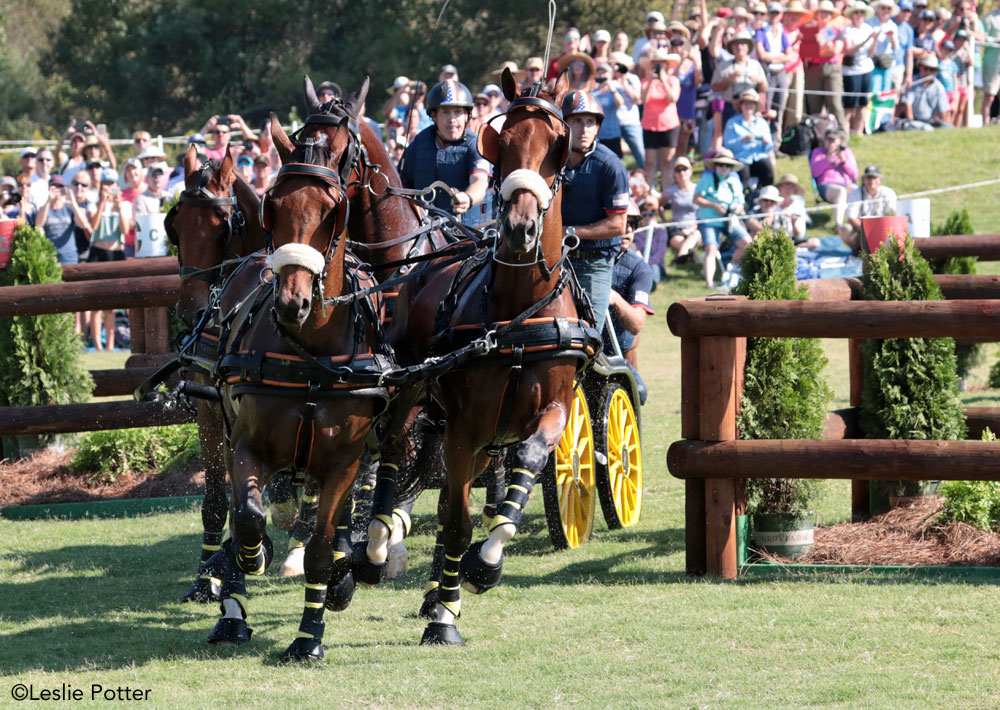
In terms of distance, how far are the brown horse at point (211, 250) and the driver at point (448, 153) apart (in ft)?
4.18

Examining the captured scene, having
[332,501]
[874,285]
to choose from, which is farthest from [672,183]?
[332,501]

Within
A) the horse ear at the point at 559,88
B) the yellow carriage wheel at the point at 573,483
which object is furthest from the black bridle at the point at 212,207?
the yellow carriage wheel at the point at 573,483

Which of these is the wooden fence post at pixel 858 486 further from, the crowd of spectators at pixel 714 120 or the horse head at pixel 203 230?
the crowd of spectators at pixel 714 120

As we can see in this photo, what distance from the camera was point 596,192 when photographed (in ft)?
26.0

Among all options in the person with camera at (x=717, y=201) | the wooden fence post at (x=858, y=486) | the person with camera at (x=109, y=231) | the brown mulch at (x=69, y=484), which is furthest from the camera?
the person with camera at (x=717, y=201)

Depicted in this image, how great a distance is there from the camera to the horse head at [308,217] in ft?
17.1

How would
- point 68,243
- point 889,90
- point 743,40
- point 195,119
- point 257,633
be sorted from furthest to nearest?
point 195,119 → point 889,90 → point 743,40 → point 68,243 → point 257,633

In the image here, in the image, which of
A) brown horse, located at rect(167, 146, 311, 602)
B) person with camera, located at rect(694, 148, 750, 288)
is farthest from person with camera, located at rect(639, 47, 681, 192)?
brown horse, located at rect(167, 146, 311, 602)

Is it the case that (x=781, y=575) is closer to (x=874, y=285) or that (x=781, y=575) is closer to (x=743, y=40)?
(x=874, y=285)

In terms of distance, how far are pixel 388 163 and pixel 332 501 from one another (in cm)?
204

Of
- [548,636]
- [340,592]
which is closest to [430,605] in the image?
[340,592]

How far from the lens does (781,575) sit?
285 inches

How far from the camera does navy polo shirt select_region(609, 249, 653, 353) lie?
31.3 feet

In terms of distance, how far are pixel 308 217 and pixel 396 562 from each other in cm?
300
